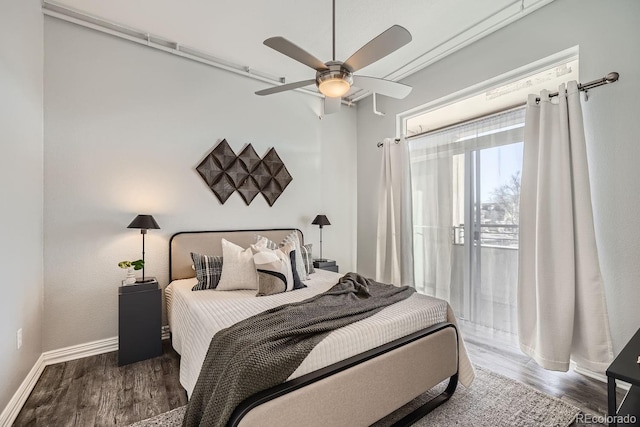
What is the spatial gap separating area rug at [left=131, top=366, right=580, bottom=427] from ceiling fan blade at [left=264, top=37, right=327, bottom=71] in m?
2.30

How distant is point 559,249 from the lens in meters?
2.29

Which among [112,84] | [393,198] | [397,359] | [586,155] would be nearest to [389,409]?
[397,359]

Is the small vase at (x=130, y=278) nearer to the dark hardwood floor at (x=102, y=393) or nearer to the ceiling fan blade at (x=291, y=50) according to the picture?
the dark hardwood floor at (x=102, y=393)

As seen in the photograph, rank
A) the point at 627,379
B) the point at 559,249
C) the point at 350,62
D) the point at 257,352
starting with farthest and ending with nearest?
1. the point at 559,249
2. the point at 350,62
3. the point at 257,352
4. the point at 627,379

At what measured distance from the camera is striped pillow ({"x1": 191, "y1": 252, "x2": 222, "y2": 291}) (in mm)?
2635

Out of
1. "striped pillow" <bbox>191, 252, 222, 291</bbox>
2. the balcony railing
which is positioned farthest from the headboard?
the balcony railing

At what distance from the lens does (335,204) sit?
4352mm

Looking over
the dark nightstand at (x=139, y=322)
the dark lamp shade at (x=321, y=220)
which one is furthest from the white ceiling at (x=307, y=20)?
the dark nightstand at (x=139, y=322)

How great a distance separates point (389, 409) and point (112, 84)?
350 centimetres

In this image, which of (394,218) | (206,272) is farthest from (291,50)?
(394,218)

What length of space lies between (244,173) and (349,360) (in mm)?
2542

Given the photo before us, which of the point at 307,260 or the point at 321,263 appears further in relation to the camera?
the point at 321,263

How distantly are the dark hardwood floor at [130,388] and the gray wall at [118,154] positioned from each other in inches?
17.9

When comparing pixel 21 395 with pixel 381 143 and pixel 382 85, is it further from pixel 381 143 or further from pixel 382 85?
pixel 381 143
